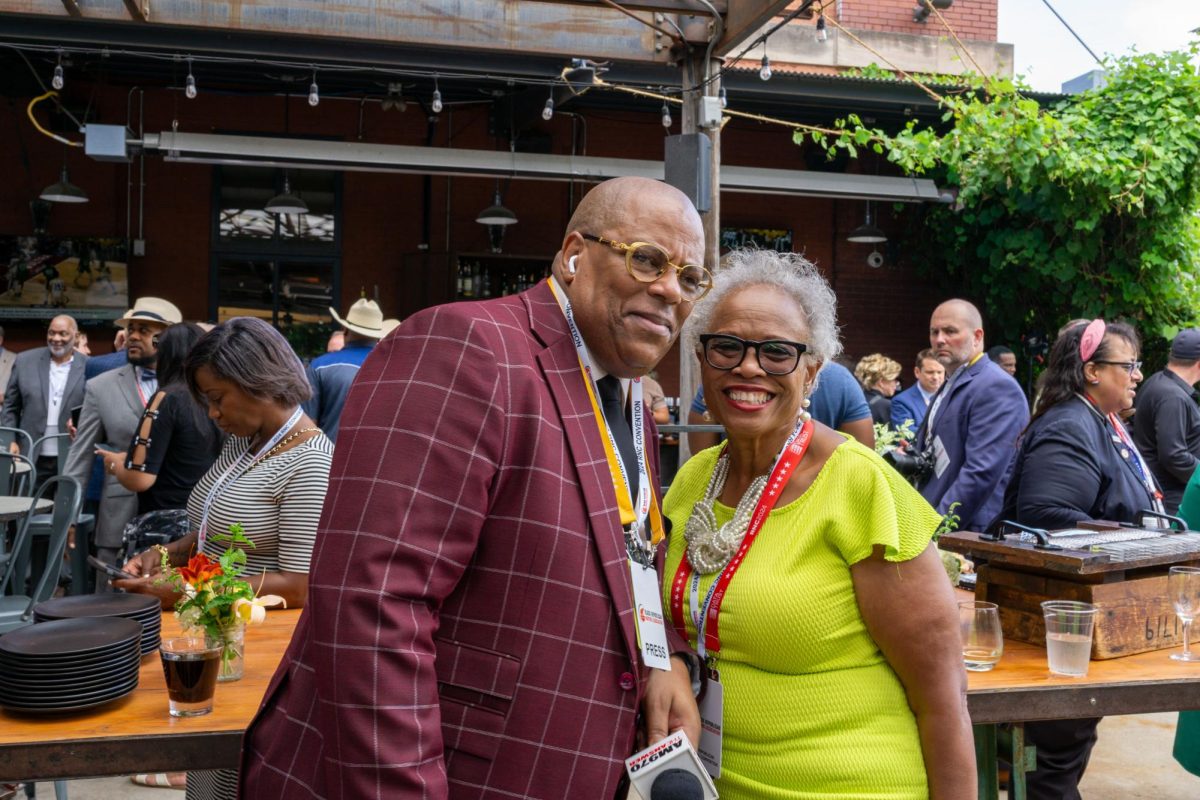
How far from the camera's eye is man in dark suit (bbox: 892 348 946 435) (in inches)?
286

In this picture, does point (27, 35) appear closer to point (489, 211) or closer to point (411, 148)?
point (411, 148)

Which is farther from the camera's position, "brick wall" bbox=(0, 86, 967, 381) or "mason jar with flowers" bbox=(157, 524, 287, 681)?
"brick wall" bbox=(0, 86, 967, 381)

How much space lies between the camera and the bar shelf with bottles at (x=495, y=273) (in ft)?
34.4

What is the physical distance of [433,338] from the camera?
1.44 meters

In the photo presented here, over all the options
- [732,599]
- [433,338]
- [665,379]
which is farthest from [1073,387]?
[665,379]

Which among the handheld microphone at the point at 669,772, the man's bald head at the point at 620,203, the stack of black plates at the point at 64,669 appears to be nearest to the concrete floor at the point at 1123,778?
the stack of black plates at the point at 64,669

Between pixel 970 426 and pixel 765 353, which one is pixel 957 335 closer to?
pixel 970 426

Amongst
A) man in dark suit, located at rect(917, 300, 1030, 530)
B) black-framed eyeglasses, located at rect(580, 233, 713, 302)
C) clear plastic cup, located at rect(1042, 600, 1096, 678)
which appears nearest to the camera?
black-framed eyeglasses, located at rect(580, 233, 713, 302)

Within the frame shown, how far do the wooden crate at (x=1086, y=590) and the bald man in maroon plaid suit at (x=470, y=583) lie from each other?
1.46m

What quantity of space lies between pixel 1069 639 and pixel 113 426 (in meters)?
4.52

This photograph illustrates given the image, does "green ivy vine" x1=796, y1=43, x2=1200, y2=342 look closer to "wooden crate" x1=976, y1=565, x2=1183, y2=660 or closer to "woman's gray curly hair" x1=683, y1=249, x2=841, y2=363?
"wooden crate" x1=976, y1=565, x2=1183, y2=660

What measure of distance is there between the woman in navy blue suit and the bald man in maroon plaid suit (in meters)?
2.07

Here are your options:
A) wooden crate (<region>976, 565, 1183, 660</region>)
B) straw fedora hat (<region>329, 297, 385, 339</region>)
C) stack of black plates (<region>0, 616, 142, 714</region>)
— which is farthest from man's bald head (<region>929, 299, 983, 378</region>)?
stack of black plates (<region>0, 616, 142, 714</region>)

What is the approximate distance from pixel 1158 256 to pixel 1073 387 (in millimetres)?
6774
